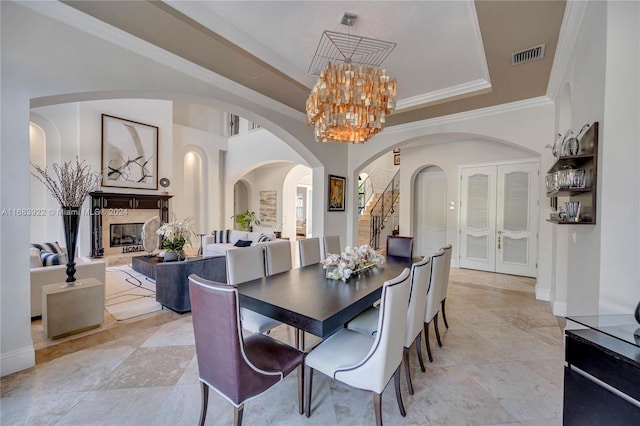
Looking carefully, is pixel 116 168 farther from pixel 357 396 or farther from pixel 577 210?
pixel 577 210

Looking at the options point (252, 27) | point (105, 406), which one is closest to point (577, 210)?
point (252, 27)

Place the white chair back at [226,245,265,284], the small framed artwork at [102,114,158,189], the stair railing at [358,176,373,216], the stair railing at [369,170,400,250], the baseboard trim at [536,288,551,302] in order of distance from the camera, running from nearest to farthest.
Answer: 1. the white chair back at [226,245,265,284]
2. the baseboard trim at [536,288,551,302]
3. the small framed artwork at [102,114,158,189]
4. the stair railing at [369,170,400,250]
5. the stair railing at [358,176,373,216]

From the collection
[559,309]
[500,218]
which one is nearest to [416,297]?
[559,309]

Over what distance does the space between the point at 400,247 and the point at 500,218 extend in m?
3.20

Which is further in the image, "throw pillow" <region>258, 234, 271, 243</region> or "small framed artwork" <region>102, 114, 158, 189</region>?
"small framed artwork" <region>102, 114, 158, 189</region>

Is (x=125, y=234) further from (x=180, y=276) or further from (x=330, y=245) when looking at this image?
(x=330, y=245)

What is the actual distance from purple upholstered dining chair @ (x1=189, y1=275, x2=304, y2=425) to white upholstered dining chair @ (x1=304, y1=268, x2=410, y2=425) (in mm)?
263

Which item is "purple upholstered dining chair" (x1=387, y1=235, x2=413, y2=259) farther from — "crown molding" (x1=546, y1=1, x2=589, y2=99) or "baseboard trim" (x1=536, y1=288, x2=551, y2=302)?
"crown molding" (x1=546, y1=1, x2=589, y2=99)

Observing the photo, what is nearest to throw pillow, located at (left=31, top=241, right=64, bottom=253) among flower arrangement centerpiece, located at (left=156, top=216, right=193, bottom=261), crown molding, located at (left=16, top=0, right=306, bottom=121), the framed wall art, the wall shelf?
flower arrangement centerpiece, located at (left=156, top=216, right=193, bottom=261)

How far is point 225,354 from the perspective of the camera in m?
1.43

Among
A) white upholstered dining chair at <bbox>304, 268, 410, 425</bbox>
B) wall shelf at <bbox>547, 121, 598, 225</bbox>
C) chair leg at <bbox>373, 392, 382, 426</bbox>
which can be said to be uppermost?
wall shelf at <bbox>547, 121, 598, 225</bbox>

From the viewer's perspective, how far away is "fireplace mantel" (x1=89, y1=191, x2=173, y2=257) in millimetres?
6562

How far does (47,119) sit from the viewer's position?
6.03 metres

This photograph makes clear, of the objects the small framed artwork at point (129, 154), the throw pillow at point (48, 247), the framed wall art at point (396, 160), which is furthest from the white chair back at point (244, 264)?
the framed wall art at point (396, 160)
